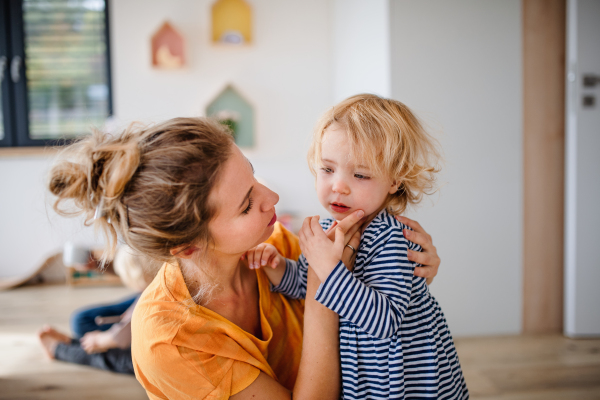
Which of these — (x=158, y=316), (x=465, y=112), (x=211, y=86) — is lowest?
(x=158, y=316)

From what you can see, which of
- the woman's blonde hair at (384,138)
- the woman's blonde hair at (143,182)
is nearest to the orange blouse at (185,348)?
the woman's blonde hair at (143,182)

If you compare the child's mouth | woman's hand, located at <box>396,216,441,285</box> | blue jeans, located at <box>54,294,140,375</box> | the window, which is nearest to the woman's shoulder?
the child's mouth

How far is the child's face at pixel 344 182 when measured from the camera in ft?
3.14

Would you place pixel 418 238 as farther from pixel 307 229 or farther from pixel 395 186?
pixel 307 229

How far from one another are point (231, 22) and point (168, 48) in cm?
57

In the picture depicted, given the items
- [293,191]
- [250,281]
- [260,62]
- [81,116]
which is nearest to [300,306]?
[250,281]

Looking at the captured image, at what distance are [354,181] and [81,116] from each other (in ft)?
11.0

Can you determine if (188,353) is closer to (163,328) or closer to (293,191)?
(163,328)

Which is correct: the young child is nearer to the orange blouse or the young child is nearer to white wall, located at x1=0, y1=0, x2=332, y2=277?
the orange blouse

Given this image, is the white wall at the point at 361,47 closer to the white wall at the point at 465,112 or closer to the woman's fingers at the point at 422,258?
the white wall at the point at 465,112

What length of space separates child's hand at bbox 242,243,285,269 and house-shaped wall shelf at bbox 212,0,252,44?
2.86m

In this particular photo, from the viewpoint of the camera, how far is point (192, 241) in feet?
2.79

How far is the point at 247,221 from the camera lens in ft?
2.83

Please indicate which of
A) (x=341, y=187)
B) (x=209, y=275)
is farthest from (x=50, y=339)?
(x=341, y=187)
